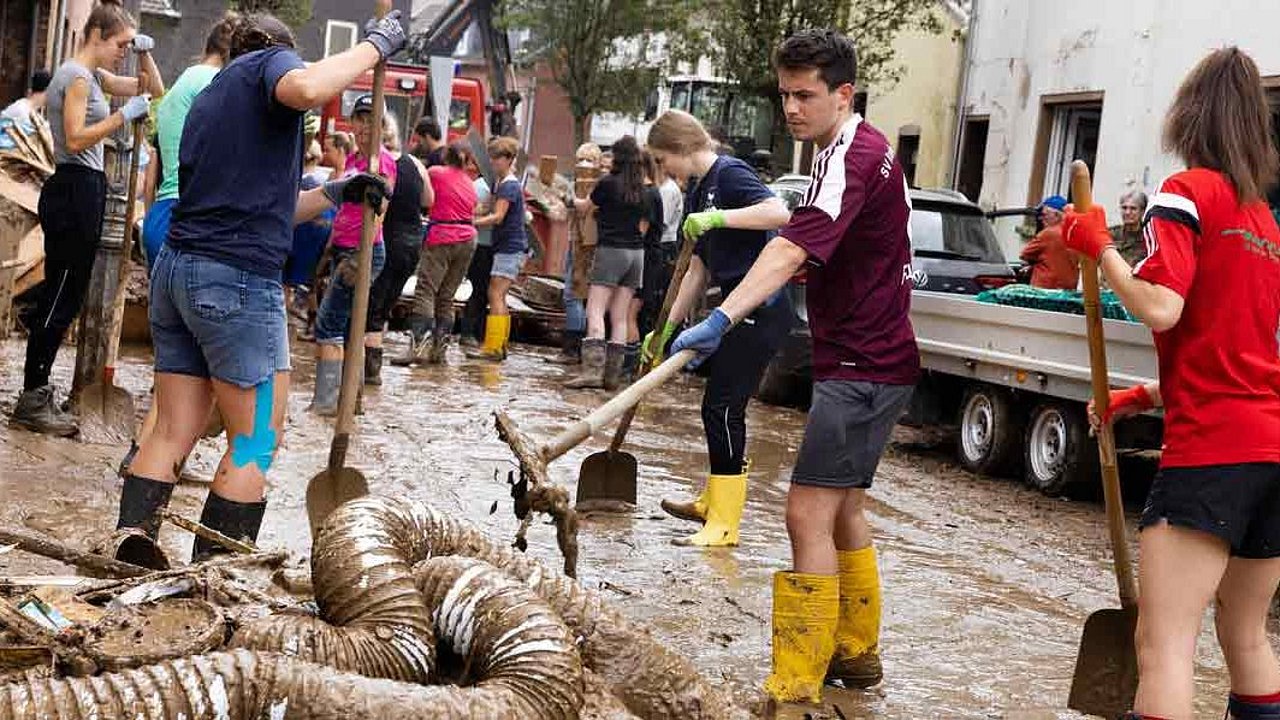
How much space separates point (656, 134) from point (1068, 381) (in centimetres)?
363

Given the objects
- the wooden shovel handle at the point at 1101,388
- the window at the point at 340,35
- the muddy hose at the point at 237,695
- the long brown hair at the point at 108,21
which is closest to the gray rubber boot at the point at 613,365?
the long brown hair at the point at 108,21

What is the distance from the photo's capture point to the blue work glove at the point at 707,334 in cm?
509

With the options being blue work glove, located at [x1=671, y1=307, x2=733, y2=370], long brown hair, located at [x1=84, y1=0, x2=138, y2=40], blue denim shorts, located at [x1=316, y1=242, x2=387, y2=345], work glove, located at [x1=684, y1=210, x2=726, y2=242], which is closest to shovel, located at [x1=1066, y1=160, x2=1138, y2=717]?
blue work glove, located at [x1=671, y1=307, x2=733, y2=370]

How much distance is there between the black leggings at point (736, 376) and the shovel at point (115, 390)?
292 cm

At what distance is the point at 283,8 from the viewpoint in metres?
42.7

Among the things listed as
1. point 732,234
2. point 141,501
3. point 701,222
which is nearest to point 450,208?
point 732,234

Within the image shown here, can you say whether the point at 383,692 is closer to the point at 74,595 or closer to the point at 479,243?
the point at 74,595

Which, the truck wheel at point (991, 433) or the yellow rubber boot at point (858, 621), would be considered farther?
the truck wheel at point (991, 433)

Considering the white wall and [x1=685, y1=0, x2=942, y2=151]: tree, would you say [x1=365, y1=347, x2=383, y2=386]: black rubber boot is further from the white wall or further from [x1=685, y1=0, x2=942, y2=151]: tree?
[x1=685, y1=0, x2=942, y2=151]: tree

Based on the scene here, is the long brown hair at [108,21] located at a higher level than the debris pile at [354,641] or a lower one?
higher

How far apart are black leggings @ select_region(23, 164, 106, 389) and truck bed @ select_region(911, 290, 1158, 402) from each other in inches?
210

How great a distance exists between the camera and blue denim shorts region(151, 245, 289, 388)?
512 cm

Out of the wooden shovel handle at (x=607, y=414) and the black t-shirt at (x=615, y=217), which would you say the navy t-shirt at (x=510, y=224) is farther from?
the wooden shovel handle at (x=607, y=414)

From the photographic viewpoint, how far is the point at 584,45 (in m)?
40.2
